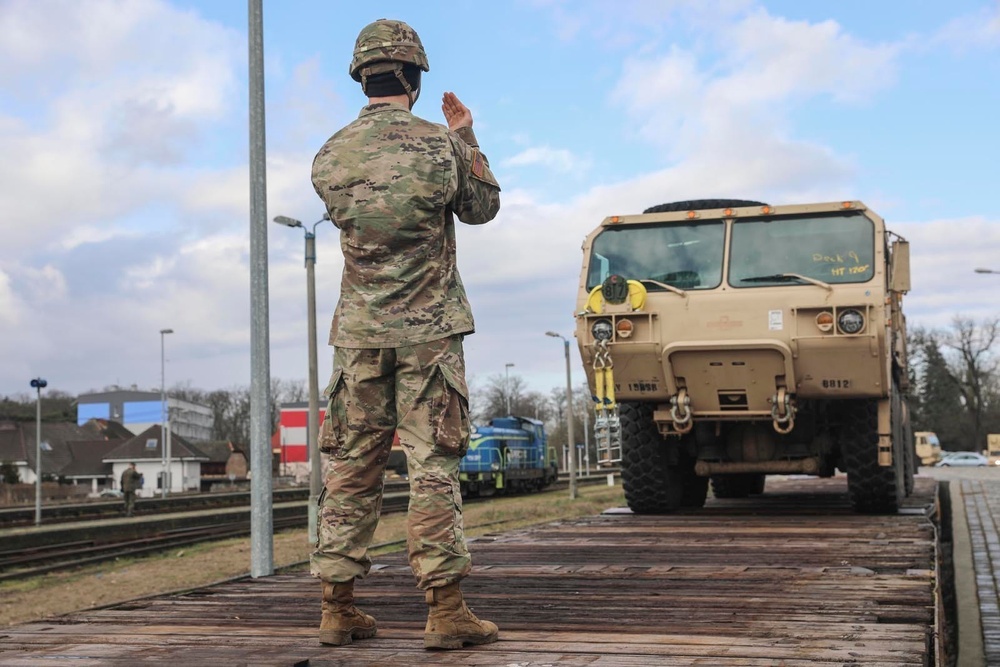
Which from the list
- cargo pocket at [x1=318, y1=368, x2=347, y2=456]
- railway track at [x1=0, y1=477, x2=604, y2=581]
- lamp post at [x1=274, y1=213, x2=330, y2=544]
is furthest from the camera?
lamp post at [x1=274, y1=213, x2=330, y2=544]

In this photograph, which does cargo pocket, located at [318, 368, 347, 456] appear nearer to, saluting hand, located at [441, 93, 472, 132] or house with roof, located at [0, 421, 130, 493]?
saluting hand, located at [441, 93, 472, 132]

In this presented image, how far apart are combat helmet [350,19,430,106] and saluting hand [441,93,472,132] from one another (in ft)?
0.73

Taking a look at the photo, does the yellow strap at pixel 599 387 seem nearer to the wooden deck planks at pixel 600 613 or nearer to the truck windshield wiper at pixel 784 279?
the truck windshield wiper at pixel 784 279

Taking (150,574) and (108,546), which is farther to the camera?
(108,546)

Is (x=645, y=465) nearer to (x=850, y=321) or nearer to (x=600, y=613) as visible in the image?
(x=850, y=321)

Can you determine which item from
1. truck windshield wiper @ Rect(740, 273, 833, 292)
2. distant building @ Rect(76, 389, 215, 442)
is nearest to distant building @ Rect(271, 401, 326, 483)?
distant building @ Rect(76, 389, 215, 442)

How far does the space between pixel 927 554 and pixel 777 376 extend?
3.86m

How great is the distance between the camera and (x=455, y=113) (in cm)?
449

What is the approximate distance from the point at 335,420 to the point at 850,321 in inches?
261

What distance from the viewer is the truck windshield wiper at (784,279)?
32.2 ft

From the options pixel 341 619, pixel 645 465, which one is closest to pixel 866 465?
pixel 645 465

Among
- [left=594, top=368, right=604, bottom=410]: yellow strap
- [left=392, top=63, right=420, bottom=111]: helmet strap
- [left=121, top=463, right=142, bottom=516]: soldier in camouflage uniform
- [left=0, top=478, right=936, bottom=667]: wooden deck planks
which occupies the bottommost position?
[left=121, top=463, right=142, bottom=516]: soldier in camouflage uniform

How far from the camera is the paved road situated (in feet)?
24.9

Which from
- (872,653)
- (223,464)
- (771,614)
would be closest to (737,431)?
(771,614)
